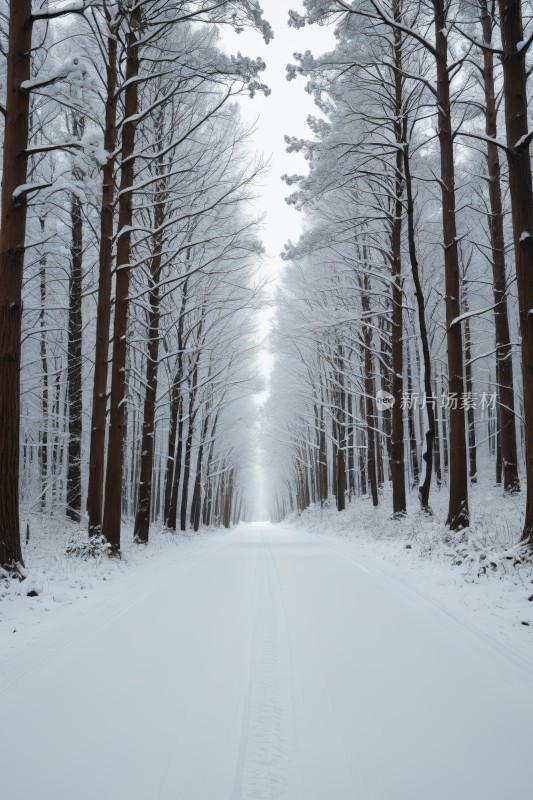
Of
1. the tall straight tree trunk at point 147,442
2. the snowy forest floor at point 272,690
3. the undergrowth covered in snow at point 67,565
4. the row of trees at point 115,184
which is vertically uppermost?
the row of trees at point 115,184

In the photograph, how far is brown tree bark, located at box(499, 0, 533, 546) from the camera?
21.0 feet

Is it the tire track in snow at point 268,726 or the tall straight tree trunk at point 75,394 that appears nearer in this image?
the tire track in snow at point 268,726

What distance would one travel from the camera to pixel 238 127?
37.2 ft

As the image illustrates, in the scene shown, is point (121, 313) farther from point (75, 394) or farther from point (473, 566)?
point (75, 394)

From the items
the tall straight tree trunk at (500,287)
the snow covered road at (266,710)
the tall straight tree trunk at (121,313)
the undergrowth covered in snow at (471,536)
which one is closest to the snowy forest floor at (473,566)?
the undergrowth covered in snow at (471,536)

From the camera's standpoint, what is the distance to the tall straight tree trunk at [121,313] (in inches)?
373

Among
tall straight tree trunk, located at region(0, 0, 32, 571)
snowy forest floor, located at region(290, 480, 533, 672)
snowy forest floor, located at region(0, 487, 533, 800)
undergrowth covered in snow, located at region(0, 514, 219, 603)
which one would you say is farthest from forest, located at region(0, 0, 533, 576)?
snowy forest floor, located at region(0, 487, 533, 800)

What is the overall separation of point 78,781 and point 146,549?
10.3 m

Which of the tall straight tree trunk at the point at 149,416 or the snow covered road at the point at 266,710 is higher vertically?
the tall straight tree trunk at the point at 149,416

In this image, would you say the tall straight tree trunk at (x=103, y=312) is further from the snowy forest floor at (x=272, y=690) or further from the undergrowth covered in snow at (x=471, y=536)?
the undergrowth covered in snow at (x=471, y=536)

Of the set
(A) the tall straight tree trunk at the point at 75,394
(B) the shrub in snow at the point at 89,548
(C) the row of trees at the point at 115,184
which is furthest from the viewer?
(A) the tall straight tree trunk at the point at 75,394

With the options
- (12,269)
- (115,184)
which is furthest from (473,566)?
(115,184)

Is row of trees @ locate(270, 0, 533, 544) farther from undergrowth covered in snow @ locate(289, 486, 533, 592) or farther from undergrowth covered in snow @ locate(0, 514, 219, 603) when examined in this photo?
undergrowth covered in snow @ locate(0, 514, 219, 603)

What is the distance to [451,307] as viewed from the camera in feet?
32.8
